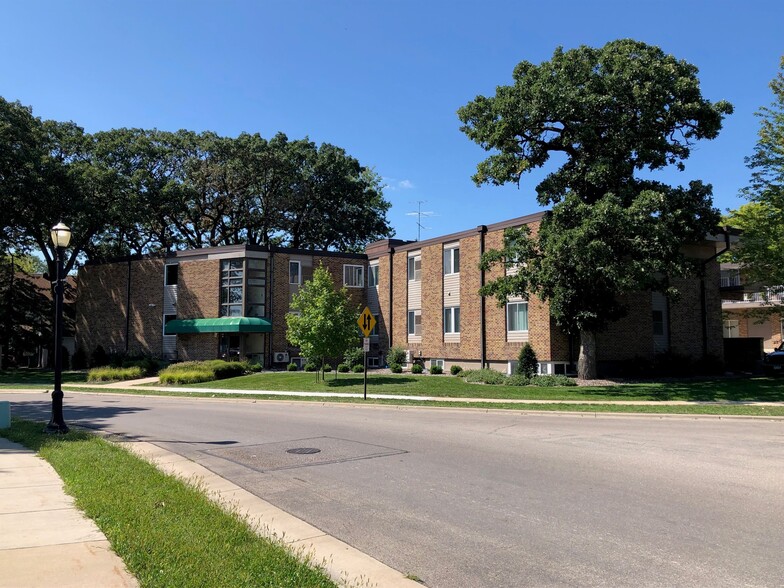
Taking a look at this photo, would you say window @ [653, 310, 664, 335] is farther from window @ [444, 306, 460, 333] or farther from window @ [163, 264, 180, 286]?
window @ [163, 264, 180, 286]

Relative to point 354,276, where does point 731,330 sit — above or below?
below

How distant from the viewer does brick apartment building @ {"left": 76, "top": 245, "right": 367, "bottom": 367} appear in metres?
38.2

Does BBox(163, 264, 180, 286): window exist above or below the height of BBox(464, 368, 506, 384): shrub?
above

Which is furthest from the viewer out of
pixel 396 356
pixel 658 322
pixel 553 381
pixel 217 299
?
pixel 217 299

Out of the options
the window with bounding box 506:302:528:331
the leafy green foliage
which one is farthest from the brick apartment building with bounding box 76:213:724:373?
the leafy green foliage

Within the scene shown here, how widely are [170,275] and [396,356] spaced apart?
684 inches

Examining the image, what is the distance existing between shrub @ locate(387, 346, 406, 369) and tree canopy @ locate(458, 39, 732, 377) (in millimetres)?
10968

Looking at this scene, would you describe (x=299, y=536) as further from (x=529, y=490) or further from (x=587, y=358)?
(x=587, y=358)

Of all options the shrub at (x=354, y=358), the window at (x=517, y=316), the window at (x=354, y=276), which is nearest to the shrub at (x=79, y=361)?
the window at (x=354, y=276)

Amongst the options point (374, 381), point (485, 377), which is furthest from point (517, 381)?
point (374, 381)

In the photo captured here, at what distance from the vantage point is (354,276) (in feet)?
135

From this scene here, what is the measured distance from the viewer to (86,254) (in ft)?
173

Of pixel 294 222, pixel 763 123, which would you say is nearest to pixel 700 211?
pixel 763 123

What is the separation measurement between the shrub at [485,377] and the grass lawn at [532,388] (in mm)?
618
